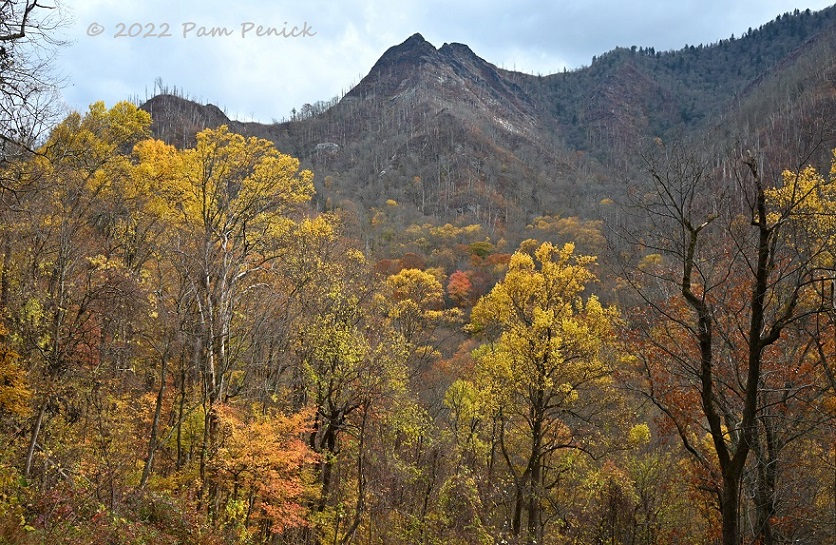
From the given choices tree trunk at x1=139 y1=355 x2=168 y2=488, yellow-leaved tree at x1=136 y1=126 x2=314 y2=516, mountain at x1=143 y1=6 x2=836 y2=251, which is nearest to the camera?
tree trunk at x1=139 y1=355 x2=168 y2=488

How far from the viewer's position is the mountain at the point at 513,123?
83.4 m

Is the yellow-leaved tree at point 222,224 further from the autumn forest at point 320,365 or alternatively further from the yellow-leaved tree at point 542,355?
the yellow-leaved tree at point 542,355

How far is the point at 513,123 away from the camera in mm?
152250

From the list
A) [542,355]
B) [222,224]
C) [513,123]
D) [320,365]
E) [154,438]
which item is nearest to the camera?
[154,438]

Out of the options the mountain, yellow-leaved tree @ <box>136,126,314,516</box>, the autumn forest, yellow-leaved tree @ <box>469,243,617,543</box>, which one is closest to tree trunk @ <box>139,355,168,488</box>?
the autumn forest

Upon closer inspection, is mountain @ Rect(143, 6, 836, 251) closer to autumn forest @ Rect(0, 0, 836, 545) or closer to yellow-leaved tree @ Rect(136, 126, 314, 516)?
autumn forest @ Rect(0, 0, 836, 545)

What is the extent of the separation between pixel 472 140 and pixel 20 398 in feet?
364

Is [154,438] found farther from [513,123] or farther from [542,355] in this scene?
[513,123]

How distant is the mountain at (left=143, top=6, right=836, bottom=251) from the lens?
8338cm

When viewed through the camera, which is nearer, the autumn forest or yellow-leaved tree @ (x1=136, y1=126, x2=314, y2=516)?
the autumn forest

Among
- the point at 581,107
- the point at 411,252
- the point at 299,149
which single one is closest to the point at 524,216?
the point at 411,252

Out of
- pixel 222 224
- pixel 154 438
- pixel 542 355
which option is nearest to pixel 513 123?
pixel 542 355

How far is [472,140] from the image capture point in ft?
373

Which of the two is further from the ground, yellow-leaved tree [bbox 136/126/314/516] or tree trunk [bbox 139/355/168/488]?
yellow-leaved tree [bbox 136/126/314/516]
